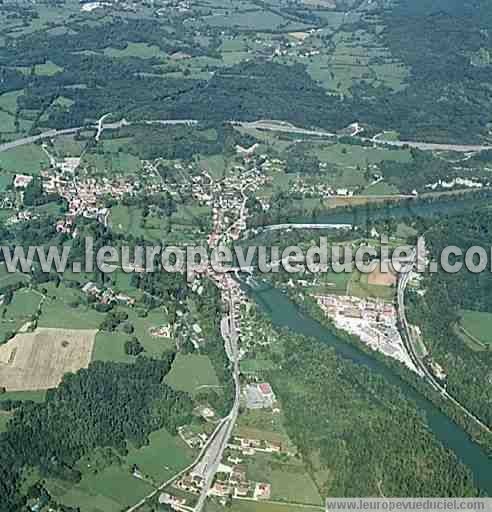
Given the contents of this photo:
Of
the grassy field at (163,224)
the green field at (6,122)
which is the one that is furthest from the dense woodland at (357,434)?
the green field at (6,122)

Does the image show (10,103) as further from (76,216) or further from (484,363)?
(484,363)

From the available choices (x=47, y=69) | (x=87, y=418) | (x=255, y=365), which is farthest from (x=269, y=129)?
(x=87, y=418)

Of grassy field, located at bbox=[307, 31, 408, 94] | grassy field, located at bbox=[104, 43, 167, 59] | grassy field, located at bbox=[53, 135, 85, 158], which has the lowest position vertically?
grassy field, located at bbox=[307, 31, 408, 94]

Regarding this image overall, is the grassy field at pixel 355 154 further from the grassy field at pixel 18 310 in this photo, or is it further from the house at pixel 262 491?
the house at pixel 262 491

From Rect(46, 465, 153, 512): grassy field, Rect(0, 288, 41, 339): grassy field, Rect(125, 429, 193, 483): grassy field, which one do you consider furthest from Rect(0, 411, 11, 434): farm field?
Rect(0, 288, 41, 339): grassy field

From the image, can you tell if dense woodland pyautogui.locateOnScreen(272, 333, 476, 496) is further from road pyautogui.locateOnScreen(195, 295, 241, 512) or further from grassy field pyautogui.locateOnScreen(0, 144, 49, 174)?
grassy field pyautogui.locateOnScreen(0, 144, 49, 174)

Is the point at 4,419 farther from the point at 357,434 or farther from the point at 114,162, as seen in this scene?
the point at 114,162
